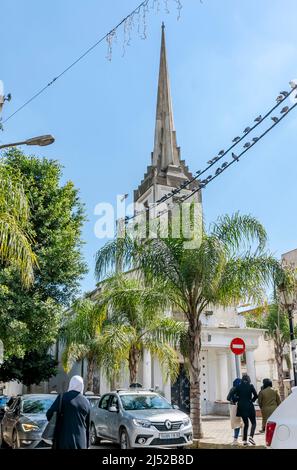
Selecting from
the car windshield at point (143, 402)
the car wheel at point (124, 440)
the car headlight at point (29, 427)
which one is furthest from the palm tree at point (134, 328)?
the car headlight at point (29, 427)

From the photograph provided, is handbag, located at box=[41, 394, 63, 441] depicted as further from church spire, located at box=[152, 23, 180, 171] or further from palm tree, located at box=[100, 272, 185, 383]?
church spire, located at box=[152, 23, 180, 171]

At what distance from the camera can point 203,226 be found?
1384 centimetres

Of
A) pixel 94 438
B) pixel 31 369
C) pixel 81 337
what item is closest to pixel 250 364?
pixel 81 337

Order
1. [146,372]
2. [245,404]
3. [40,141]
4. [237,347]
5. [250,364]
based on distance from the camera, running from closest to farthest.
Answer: [40,141], [245,404], [237,347], [146,372], [250,364]

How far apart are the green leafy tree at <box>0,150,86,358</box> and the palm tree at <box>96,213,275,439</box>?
21.5 ft

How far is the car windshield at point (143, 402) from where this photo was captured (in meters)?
12.3

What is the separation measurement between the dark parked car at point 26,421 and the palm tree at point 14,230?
3665mm

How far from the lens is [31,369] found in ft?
91.7

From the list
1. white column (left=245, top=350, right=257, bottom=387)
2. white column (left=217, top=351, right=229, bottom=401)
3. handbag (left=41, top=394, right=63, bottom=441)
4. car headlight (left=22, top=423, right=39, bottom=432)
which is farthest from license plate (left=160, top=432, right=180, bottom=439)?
white column (left=217, top=351, right=229, bottom=401)

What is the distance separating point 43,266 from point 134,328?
4.77 meters

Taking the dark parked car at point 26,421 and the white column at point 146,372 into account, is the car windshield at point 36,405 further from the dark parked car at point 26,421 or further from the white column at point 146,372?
the white column at point 146,372

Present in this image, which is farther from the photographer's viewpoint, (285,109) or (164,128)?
(164,128)

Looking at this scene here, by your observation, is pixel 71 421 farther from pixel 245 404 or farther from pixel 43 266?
pixel 43 266
